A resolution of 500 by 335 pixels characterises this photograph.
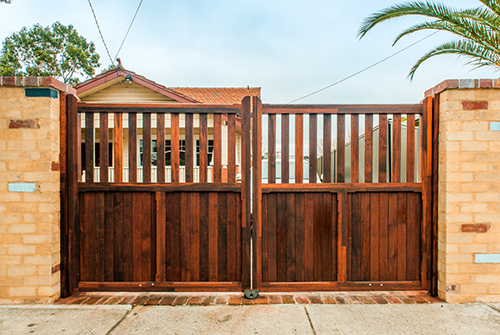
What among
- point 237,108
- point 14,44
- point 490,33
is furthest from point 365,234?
point 14,44

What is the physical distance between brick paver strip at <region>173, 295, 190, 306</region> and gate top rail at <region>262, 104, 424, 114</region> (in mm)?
2253

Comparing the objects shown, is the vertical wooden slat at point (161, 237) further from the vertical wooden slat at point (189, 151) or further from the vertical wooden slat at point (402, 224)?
the vertical wooden slat at point (402, 224)

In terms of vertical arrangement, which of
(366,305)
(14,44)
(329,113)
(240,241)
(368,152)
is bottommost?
(366,305)

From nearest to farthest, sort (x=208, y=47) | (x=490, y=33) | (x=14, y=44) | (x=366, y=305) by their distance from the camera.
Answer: (x=366, y=305)
(x=490, y=33)
(x=208, y=47)
(x=14, y=44)

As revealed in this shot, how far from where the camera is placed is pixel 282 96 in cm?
1842

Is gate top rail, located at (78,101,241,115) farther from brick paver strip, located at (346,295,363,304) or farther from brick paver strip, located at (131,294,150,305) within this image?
brick paver strip, located at (346,295,363,304)

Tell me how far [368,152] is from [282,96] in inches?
623

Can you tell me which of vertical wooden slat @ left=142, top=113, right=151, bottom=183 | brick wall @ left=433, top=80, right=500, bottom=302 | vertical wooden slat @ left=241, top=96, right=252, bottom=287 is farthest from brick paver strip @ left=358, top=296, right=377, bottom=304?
vertical wooden slat @ left=142, top=113, right=151, bottom=183

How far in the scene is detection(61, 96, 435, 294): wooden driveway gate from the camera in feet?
10.5

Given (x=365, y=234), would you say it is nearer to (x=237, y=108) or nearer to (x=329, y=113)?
(x=329, y=113)

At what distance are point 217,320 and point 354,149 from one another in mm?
2352

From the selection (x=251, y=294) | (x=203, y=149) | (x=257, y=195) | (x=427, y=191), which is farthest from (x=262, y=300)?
(x=427, y=191)

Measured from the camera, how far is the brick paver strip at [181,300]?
3.00 meters

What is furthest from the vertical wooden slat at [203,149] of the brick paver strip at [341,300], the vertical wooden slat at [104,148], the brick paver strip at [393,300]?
the brick paver strip at [393,300]
